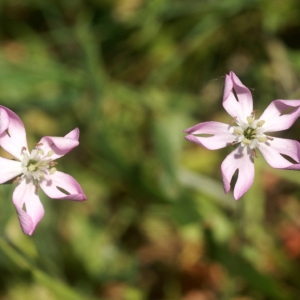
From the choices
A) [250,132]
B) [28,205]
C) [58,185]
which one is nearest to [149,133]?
[250,132]

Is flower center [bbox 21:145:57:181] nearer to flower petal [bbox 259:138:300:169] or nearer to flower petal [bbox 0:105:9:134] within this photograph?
flower petal [bbox 0:105:9:134]

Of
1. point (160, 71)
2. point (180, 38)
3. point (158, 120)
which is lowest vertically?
point (158, 120)

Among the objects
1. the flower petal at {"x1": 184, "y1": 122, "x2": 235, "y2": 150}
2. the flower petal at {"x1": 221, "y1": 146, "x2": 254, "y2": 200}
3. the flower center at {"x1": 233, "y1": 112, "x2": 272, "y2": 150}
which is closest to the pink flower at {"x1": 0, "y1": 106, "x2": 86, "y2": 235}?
the flower petal at {"x1": 184, "y1": 122, "x2": 235, "y2": 150}

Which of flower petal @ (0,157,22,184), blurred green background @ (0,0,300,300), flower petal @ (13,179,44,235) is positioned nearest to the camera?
flower petal @ (13,179,44,235)

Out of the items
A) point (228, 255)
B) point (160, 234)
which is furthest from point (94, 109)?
point (228, 255)

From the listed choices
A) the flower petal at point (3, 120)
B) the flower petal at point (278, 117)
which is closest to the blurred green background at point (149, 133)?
the flower petal at point (278, 117)

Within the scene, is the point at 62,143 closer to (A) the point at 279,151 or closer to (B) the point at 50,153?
(B) the point at 50,153

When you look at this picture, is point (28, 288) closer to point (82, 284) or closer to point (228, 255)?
point (82, 284)
